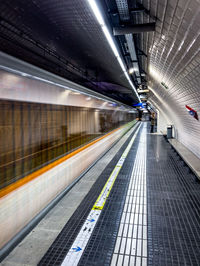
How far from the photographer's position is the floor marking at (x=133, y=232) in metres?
2.19

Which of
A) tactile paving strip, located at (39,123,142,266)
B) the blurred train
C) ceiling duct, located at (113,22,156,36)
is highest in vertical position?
ceiling duct, located at (113,22,156,36)

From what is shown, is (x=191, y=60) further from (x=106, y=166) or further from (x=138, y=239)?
(x=106, y=166)

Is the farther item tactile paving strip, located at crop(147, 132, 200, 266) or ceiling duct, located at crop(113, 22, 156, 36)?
ceiling duct, located at crop(113, 22, 156, 36)

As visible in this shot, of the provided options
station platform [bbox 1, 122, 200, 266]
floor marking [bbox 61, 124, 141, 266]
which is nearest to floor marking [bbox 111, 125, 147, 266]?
station platform [bbox 1, 122, 200, 266]

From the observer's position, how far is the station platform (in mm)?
2197

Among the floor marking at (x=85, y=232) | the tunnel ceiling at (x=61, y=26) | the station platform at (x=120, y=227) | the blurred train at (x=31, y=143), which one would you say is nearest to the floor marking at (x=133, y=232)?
the station platform at (x=120, y=227)

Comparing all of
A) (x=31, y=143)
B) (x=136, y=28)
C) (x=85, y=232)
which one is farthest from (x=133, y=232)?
(x=136, y=28)

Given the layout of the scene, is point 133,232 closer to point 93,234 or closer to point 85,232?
point 93,234

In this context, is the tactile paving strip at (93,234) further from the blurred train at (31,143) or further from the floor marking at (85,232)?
the blurred train at (31,143)

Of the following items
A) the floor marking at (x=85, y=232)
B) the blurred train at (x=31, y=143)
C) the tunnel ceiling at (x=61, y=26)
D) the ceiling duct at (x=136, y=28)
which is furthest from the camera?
the ceiling duct at (x=136, y=28)

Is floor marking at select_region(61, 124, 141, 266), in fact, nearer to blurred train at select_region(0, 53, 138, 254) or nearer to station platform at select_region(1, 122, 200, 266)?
station platform at select_region(1, 122, 200, 266)

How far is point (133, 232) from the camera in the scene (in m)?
2.64

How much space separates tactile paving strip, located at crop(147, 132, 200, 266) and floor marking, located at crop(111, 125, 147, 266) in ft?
0.30

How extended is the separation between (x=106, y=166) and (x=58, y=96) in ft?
9.95
